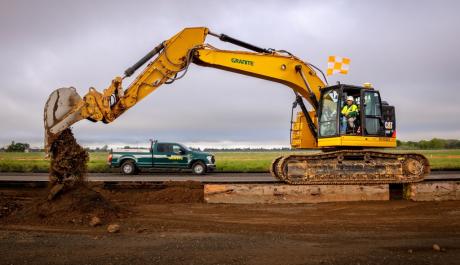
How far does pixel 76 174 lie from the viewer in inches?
409

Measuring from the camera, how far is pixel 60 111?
1045cm

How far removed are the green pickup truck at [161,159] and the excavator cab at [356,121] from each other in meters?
12.7

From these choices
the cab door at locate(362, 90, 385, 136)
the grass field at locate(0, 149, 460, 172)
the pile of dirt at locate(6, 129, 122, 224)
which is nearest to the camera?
the pile of dirt at locate(6, 129, 122, 224)

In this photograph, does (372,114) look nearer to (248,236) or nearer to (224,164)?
(248,236)

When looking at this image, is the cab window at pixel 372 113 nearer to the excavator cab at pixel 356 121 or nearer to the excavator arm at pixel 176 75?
the excavator cab at pixel 356 121

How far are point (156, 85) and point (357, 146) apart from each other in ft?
20.9

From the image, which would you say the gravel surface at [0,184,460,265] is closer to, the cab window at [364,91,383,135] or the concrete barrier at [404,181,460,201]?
the concrete barrier at [404,181,460,201]

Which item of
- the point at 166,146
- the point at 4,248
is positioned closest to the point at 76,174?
the point at 4,248

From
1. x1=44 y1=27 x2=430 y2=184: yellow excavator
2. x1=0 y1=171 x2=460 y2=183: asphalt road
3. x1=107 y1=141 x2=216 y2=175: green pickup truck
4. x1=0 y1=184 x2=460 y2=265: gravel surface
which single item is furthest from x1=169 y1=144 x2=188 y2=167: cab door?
x1=0 y1=184 x2=460 y2=265: gravel surface

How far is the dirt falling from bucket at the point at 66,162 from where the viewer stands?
10.2 m

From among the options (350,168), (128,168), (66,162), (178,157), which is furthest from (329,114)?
(128,168)

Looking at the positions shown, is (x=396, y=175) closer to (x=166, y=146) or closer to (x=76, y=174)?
(x=76, y=174)

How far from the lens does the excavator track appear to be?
12.7 m

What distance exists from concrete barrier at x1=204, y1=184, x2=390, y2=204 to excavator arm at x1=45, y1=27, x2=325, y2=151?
268 cm
